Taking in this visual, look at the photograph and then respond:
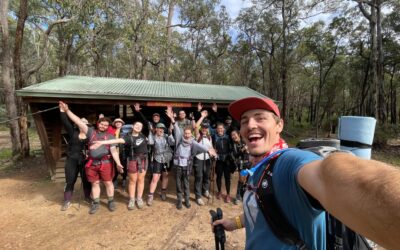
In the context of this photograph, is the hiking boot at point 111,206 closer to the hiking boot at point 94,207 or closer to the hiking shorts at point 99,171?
the hiking boot at point 94,207

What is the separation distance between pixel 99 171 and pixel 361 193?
5.13 metres

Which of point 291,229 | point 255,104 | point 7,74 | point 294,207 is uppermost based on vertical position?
point 7,74

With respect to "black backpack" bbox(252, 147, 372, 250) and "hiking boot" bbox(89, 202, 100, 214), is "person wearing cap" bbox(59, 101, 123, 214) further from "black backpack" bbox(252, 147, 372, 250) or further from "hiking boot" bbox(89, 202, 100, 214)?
"black backpack" bbox(252, 147, 372, 250)

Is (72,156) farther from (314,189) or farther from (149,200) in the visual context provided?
(314,189)

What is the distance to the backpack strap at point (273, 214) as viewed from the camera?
986 mm

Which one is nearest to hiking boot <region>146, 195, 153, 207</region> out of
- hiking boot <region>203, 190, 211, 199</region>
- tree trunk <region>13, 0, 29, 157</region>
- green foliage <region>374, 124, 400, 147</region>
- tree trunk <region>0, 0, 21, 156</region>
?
hiking boot <region>203, 190, 211, 199</region>

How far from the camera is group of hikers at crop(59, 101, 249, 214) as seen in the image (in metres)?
5.02

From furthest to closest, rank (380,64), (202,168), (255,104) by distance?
(380,64) < (202,168) < (255,104)

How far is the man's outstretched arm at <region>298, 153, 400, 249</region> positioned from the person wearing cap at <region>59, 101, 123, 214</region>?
15.8 ft

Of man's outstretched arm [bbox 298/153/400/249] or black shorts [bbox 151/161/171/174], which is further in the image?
black shorts [bbox 151/161/171/174]

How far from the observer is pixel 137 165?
205 inches

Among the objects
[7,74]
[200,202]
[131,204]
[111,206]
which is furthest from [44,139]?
[200,202]

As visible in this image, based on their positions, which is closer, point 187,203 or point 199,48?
point 187,203

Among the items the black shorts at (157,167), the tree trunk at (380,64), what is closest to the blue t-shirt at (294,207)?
the black shorts at (157,167)
